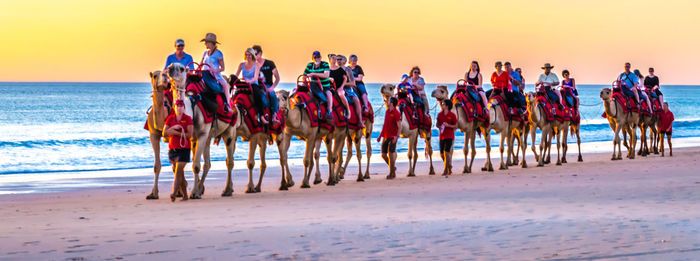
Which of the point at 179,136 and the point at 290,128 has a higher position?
the point at 290,128

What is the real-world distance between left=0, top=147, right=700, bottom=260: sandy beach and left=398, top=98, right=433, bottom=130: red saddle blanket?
3497 millimetres

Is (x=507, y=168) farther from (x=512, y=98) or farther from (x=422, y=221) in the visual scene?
(x=422, y=221)

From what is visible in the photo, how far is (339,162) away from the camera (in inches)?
909

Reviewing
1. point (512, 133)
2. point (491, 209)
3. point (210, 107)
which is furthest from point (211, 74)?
point (512, 133)

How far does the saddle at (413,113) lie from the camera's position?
2438 cm

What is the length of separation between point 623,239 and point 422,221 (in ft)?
9.45

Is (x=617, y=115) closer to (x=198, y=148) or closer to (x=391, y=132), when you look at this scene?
(x=391, y=132)

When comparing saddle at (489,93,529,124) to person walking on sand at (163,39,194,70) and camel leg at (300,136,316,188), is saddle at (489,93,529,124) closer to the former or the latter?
camel leg at (300,136,316,188)

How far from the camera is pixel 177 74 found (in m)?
16.2

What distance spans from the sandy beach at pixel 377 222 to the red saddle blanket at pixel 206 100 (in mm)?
1384

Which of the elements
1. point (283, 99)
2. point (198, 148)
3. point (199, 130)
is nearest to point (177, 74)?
point (199, 130)

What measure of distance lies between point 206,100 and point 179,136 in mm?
863

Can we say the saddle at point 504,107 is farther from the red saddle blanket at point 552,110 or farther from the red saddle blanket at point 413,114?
the red saddle blanket at point 413,114

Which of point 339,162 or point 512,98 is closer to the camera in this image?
point 339,162
